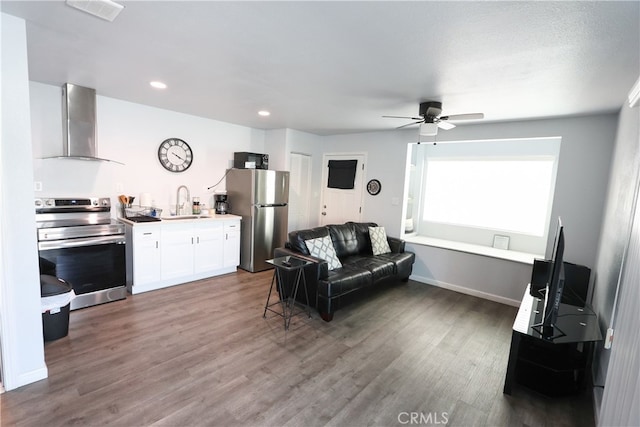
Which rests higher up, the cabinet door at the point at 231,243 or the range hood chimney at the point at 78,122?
the range hood chimney at the point at 78,122

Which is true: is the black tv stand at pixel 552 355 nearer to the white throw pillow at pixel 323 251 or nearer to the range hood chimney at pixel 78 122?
the white throw pillow at pixel 323 251

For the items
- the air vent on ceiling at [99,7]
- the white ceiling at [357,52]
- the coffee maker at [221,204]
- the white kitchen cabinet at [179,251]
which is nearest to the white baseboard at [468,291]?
the white ceiling at [357,52]

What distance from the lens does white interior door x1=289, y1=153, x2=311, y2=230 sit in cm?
555

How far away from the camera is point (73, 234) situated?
10.3 ft

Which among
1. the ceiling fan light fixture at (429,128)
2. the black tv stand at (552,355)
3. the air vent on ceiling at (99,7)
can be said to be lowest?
the black tv stand at (552,355)

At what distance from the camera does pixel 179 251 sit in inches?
159

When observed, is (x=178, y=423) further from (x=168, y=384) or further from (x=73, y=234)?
(x=73, y=234)

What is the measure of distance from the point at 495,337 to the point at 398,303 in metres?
1.13

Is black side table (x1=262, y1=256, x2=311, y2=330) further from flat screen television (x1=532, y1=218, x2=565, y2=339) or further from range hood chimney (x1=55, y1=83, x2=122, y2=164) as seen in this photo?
range hood chimney (x1=55, y1=83, x2=122, y2=164)

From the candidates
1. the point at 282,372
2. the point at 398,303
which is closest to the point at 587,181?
the point at 398,303

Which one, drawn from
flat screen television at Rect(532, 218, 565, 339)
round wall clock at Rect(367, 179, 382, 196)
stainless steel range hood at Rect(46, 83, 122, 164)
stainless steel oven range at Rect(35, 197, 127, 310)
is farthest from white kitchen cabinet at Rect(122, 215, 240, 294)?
flat screen television at Rect(532, 218, 565, 339)

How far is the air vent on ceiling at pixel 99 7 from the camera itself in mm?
1620

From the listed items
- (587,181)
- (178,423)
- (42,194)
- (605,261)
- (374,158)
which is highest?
(374,158)

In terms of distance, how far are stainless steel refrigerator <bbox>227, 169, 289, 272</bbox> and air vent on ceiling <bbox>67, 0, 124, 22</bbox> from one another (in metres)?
2.97
